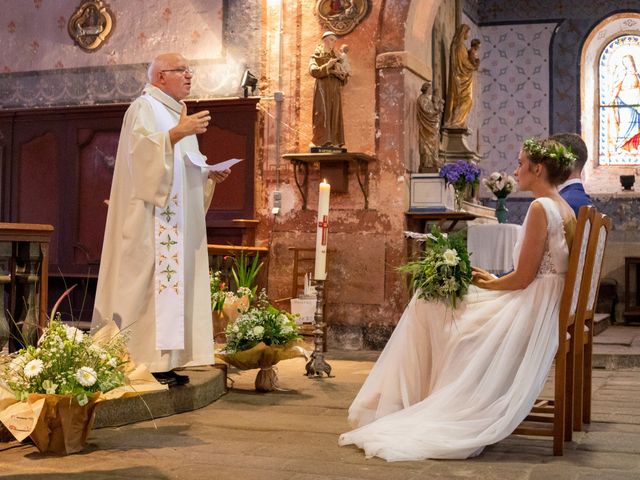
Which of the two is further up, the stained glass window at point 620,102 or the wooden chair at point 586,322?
the stained glass window at point 620,102

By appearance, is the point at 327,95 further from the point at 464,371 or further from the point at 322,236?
the point at 464,371

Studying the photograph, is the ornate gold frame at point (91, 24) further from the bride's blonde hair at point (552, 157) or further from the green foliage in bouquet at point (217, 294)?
the bride's blonde hair at point (552, 157)

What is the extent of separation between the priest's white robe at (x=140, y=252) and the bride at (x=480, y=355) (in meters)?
1.12

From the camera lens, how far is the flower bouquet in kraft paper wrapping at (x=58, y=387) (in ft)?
13.1

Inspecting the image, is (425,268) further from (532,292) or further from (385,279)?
(385,279)

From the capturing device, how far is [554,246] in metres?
4.30

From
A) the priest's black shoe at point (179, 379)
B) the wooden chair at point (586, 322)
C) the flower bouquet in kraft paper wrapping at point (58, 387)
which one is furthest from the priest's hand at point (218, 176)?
the wooden chair at point (586, 322)

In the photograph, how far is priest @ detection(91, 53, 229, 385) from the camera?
5004mm

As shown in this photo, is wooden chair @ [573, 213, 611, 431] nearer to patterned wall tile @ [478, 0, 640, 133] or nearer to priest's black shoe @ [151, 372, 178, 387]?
priest's black shoe @ [151, 372, 178, 387]

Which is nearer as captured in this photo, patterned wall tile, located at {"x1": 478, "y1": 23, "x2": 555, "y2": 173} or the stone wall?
the stone wall

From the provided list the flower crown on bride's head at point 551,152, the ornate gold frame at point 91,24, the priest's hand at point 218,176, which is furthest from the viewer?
the ornate gold frame at point 91,24

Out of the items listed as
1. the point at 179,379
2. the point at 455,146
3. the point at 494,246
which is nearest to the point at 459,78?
the point at 455,146

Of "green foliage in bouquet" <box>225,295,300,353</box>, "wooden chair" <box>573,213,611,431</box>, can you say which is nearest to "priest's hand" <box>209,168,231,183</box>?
"green foliage in bouquet" <box>225,295,300,353</box>

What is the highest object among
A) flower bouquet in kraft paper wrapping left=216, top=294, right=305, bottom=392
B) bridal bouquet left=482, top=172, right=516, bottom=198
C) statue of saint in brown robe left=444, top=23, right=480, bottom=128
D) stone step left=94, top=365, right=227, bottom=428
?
statue of saint in brown robe left=444, top=23, right=480, bottom=128
